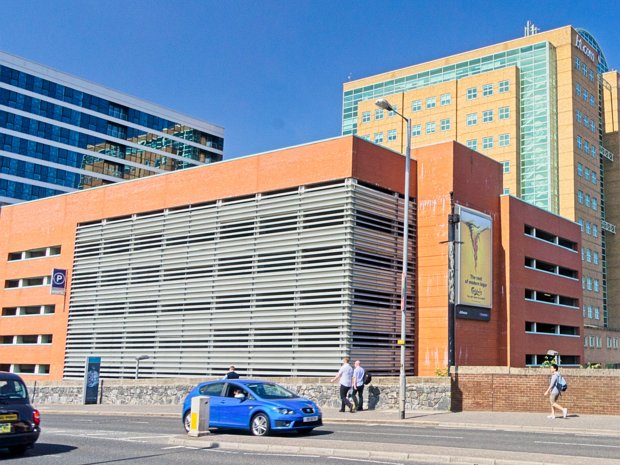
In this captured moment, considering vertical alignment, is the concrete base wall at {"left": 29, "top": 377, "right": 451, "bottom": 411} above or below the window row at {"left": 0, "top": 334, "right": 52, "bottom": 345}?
below

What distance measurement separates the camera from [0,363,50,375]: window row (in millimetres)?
42169

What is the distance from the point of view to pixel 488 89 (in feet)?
252

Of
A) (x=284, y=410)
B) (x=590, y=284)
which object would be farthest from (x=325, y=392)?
(x=590, y=284)

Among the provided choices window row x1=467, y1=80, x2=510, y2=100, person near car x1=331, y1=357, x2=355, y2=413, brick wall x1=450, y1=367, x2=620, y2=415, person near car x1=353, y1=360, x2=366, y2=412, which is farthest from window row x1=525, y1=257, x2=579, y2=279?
window row x1=467, y1=80, x2=510, y2=100

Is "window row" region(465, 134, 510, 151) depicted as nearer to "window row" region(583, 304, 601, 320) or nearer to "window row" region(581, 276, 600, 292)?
"window row" region(581, 276, 600, 292)

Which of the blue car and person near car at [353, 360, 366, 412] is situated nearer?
the blue car

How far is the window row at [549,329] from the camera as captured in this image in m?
38.6

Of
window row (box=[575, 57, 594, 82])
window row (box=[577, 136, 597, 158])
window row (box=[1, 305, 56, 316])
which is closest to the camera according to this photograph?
window row (box=[1, 305, 56, 316])

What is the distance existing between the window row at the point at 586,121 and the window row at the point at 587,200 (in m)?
7.78

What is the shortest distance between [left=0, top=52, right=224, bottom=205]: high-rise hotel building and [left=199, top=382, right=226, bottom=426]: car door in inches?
2622

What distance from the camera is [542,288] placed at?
3922cm

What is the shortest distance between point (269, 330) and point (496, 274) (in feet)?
38.2

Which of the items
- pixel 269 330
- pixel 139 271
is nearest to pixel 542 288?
pixel 269 330

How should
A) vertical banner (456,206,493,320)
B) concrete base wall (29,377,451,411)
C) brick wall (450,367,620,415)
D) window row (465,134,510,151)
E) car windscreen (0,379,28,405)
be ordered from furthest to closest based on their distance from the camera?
1. window row (465,134,510,151)
2. vertical banner (456,206,493,320)
3. concrete base wall (29,377,451,411)
4. brick wall (450,367,620,415)
5. car windscreen (0,379,28,405)
